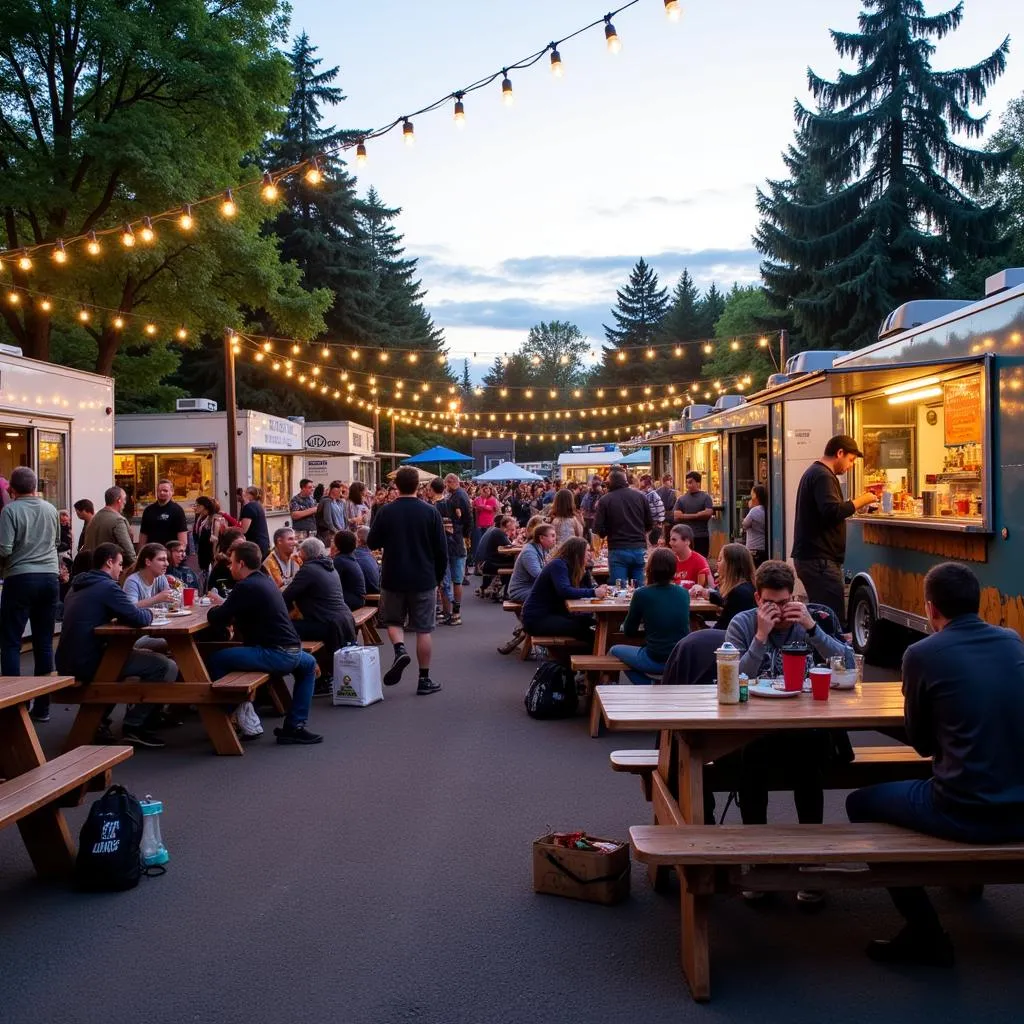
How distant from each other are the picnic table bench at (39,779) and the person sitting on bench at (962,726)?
342cm

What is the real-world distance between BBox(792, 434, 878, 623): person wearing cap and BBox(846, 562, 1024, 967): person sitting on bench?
4.05 m

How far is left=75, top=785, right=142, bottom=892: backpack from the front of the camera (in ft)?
14.8

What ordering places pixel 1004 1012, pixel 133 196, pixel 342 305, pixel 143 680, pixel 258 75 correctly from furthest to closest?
pixel 342 305, pixel 258 75, pixel 133 196, pixel 143 680, pixel 1004 1012

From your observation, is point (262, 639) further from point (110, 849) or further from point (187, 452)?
point (187, 452)

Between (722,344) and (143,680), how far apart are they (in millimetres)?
56015

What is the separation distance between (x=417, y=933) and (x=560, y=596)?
4.72 meters

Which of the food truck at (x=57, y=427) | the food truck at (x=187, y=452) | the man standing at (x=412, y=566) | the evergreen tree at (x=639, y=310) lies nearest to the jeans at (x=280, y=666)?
the man standing at (x=412, y=566)

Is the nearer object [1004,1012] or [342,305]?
[1004,1012]

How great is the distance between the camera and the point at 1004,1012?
11.1ft

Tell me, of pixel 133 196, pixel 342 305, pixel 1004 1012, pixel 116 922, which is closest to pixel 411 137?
pixel 116 922

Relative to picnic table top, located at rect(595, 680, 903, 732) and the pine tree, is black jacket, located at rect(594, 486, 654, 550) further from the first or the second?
the pine tree

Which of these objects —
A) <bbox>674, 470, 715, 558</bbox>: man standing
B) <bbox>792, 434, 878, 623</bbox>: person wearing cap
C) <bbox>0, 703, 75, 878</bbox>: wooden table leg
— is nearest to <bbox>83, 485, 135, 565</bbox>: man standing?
<bbox>0, 703, 75, 878</bbox>: wooden table leg

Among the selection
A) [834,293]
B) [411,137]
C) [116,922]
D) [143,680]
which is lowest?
[116,922]

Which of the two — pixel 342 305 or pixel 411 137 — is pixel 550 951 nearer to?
pixel 411 137
